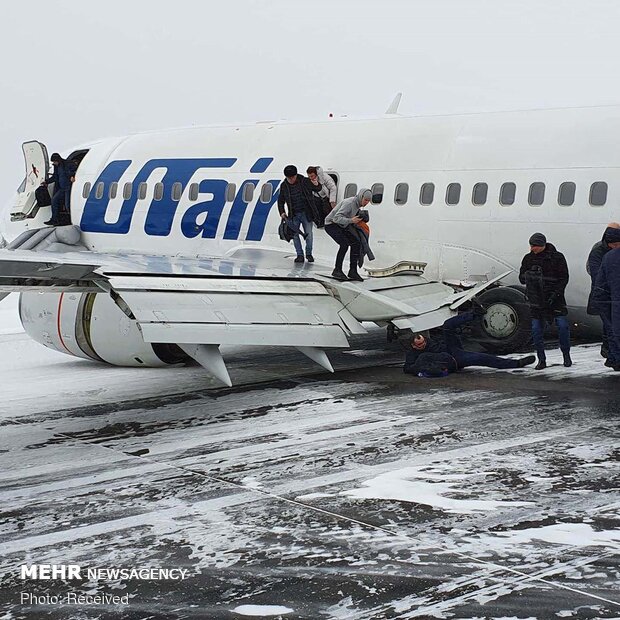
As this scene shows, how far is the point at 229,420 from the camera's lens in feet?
38.3

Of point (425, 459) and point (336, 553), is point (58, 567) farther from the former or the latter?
point (425, 459)

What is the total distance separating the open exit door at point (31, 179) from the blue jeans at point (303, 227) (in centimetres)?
633

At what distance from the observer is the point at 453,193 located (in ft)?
51.8

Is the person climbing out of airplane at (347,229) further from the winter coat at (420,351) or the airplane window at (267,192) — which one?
the airplane window at (267,192)

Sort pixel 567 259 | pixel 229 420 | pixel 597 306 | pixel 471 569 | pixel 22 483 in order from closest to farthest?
pixel 471 569 → pixel 22 483 → pixel 229 420 → pixel 597 306 → pixel 567 259

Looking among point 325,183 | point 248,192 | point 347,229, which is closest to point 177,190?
point 248,192

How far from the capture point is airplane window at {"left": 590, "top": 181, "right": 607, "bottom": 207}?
14.6 meters

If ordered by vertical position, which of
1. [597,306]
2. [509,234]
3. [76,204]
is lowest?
[597,306]

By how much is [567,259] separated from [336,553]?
8819 mm

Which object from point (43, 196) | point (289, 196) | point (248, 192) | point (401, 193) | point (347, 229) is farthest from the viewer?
point (43, 196)

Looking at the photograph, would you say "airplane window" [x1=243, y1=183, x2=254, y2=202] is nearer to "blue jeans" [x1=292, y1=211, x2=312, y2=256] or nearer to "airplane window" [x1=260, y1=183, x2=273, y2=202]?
"airplane window" [x1=260, y1=183, x2=273, y2=202]

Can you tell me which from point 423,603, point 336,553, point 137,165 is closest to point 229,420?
point 336,553

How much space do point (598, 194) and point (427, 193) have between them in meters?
2.64

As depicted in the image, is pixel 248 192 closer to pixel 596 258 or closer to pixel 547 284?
pixel 547 284
